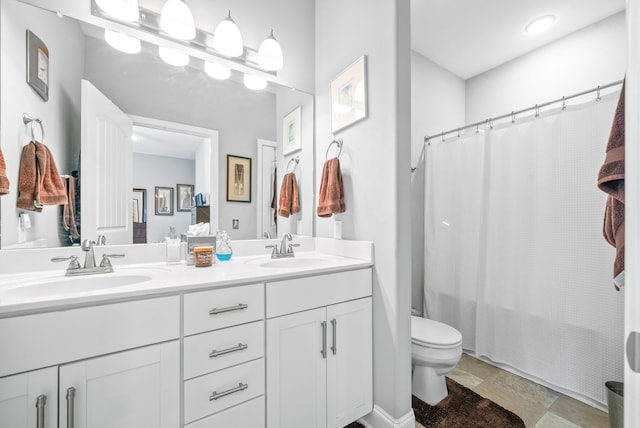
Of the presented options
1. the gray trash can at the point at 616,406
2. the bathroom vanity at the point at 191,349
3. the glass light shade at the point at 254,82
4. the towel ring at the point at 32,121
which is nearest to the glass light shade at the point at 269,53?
the glass light shade at the point at 254,82

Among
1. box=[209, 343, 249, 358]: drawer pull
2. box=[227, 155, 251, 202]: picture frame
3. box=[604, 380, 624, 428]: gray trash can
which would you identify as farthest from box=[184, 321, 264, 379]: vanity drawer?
box=[604, 380, 624, 428]: gray trash can

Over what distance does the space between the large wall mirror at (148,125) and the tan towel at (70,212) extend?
0.02m

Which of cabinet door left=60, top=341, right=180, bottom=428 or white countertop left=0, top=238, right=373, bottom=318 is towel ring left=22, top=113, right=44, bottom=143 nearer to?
white countertop left=0, top=238, right=373, bottom=318

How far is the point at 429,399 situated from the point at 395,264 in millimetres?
926

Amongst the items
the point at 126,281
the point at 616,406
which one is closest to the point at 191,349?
the point at 126,281

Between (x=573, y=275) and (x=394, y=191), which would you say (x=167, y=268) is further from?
(x=573, y=275)

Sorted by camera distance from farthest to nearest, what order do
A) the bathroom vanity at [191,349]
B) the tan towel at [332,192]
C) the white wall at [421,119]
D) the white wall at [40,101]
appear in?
the white wall at [421,119] → the tan towel at [332,192] → the white wall at [40,101] → the bathroom vanity at [191,349]

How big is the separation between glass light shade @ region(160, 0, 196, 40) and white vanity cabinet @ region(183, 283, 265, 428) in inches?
51.8

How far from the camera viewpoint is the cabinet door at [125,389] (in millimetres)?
775

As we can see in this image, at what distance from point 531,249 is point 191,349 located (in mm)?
2140

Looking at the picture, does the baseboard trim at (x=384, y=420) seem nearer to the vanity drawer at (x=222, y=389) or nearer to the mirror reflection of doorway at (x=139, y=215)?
the vanity drawer at (x=222, y=389)

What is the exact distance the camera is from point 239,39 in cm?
155

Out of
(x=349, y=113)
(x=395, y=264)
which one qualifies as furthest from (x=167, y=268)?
(x=349, y=113)

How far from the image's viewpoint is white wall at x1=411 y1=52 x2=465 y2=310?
2.47 metres
